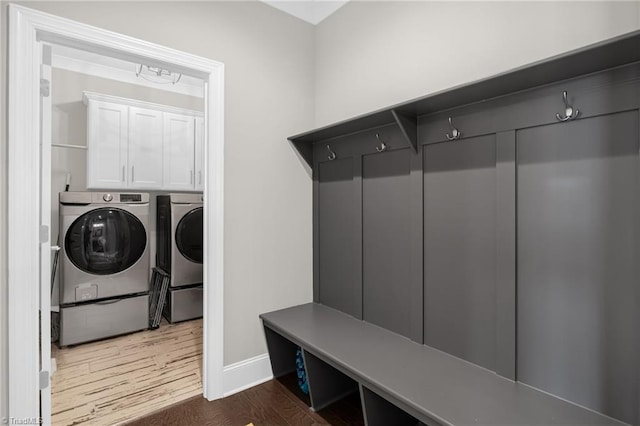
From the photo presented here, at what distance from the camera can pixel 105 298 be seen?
9.95 ft

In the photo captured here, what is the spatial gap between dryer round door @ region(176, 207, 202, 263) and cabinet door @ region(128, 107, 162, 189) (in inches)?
20.5

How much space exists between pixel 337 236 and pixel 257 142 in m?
0.89

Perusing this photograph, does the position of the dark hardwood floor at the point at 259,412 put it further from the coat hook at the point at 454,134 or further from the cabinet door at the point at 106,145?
the cabinet door at the point at 106,145

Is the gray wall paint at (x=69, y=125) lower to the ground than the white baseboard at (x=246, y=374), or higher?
higher

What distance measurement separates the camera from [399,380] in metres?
1.42

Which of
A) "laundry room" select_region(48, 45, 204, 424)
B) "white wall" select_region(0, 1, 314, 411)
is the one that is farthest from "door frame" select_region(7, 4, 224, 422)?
"laundry room" select_region(48, 45, 204, 424)

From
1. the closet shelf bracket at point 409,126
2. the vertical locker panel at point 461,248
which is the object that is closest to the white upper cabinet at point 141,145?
the closet shelf bracket at point 409,126

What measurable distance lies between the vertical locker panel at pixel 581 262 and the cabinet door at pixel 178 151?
3327mm

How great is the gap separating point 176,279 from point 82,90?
226 centimetres

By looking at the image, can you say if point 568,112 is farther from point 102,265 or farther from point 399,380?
point 102,265

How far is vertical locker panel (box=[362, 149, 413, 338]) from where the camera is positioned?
188 cm

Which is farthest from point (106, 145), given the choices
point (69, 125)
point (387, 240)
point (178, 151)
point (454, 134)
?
point (454, 134)

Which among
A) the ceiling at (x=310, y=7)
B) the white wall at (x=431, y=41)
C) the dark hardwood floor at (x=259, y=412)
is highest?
the ceiling at (x=310, y=7)

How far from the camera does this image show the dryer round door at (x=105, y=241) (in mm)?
2908
